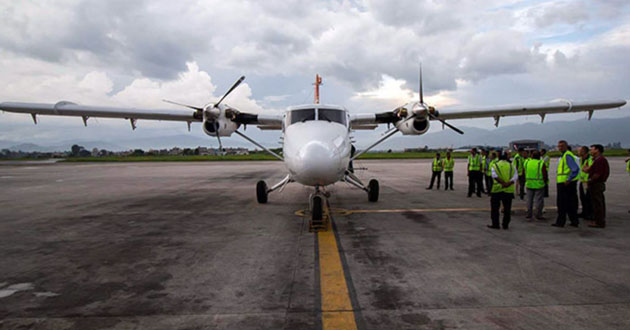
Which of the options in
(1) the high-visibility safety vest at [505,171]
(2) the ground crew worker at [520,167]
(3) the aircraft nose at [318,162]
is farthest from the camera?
(2) the ground crew worker at [520,167]

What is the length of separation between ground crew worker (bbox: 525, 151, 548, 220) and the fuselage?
402 centimetres

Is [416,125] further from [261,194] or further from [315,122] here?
[261,194]

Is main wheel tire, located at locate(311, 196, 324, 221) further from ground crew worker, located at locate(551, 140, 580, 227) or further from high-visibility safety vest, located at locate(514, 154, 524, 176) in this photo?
high-visibility safety vest, located at locate(514, 154, 524, 176)

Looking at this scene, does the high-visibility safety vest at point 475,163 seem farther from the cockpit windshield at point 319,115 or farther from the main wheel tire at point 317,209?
the main wheel tire at point 317,209

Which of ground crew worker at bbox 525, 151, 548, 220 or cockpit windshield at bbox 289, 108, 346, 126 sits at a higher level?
cockpit windshield at bbox 289, 108, 346, 126

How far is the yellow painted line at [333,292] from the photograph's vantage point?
3.10 metres

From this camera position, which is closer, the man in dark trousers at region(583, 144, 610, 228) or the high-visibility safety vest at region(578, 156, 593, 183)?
the man in dark trousers at region(583, 144, 610, 228)

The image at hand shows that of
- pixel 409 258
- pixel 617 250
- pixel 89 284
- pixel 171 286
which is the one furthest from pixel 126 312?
pixel 617 250

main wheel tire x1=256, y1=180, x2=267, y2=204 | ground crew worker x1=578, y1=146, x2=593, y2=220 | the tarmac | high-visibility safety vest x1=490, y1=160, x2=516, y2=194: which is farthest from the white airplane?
ground crew worker x1=578, y1=146, x2=593, y2=220

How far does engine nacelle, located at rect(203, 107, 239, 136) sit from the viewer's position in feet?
36.1

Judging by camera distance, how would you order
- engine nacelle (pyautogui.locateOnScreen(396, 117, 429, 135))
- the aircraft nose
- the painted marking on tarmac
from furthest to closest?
engine nacelle (pyautogui.locateOnScreen(396, 117, 429, 135)) < the painted marking on tarmac < the aircraft nose

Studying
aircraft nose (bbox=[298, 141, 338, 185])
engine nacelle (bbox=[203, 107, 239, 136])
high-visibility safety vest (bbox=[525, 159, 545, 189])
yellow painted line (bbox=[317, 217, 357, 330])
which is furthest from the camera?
engine nacelle (bbox=[203, 107, 239, 136])

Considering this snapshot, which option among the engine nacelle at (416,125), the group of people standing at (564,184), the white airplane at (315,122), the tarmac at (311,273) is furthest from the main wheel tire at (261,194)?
the group of people standing at (564,184)

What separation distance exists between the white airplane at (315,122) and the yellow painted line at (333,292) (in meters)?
1.85
